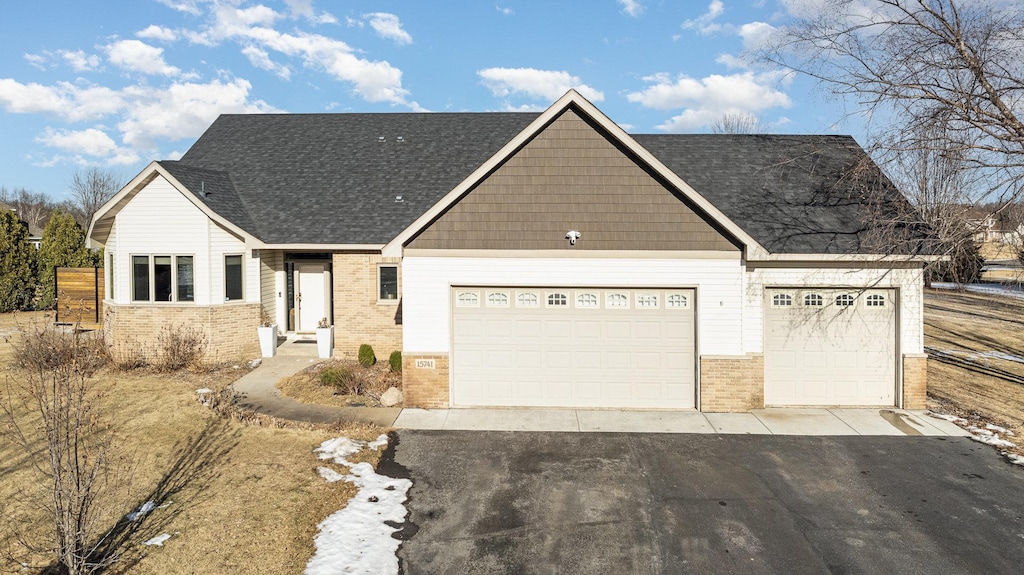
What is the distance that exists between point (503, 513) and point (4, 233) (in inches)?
1186

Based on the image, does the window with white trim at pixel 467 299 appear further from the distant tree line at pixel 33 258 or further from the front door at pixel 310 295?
the distant tree line at pixel 33 258

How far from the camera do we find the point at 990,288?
36844 mm

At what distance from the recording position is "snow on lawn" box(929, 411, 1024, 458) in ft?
32.3

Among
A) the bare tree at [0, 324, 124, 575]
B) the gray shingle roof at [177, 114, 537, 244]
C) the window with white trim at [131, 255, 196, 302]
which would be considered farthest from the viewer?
the gray shingle roof at [177, 114, 537, 244]

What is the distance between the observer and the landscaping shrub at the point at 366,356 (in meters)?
15.8

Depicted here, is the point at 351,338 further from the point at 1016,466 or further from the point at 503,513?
the point at 1016,466

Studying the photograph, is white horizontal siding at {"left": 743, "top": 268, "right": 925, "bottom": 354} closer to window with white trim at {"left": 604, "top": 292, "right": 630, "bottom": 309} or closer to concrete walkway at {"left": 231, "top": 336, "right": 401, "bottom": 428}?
window with white trim at {"left": 604, "top": 292, "right": 630, "bottom": 309}

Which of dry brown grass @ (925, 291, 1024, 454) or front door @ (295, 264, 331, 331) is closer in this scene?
dry brown grass @ (925, 291, 1024, 454)

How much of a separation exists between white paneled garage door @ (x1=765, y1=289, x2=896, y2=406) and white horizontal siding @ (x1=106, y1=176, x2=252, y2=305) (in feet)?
45.9

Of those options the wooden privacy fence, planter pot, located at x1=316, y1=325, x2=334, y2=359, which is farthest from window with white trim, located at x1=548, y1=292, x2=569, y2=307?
the wooden privacy fence

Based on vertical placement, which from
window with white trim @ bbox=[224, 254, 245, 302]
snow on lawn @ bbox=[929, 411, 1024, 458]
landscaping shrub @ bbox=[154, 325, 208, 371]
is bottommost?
snow on lawn @ bbox=[929, 411, 1024, 458]

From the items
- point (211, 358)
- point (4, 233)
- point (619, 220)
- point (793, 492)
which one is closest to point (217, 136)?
point (211, 358)

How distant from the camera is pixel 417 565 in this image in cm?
651

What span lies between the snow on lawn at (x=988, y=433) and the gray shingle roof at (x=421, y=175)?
134 inches
